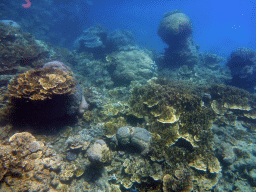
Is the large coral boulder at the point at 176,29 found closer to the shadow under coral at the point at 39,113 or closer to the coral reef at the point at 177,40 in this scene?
the coral reef at the point at 177,40

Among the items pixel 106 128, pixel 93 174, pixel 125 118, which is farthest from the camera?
pixel 125 118

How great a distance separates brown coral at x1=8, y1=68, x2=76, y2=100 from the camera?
3.98m

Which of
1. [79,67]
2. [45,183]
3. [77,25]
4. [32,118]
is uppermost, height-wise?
[77,25]

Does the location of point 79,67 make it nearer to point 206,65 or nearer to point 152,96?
point 152,96

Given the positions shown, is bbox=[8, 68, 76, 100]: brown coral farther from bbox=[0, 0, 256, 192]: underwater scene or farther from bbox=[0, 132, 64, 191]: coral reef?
bbox=[0, 132, 64, 191]: coral reef

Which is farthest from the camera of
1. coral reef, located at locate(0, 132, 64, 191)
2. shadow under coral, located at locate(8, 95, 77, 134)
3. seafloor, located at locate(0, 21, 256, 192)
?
shadow under coral, located at locate(8, 95, 77, 134)

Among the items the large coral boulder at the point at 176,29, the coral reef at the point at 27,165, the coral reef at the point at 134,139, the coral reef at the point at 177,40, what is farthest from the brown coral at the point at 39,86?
the large coral boulder at the point at 176,29

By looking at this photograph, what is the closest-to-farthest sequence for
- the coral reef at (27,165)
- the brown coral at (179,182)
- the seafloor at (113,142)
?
the coral reef at (27,165)
the brown coral at (179,182)
the seafloor at (113,142)

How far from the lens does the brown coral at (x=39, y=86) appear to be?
398cm

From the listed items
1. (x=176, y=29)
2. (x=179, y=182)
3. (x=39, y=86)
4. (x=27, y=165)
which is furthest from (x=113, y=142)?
(x=176, y=29)

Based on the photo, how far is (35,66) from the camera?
773 centimetres

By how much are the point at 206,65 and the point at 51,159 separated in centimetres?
1655


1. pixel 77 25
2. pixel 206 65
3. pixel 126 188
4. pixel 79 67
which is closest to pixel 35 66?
pixel 79 67

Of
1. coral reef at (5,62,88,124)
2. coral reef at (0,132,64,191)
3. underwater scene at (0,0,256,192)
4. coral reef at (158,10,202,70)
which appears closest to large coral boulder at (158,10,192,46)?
coral reef at (158,10,202,70)
